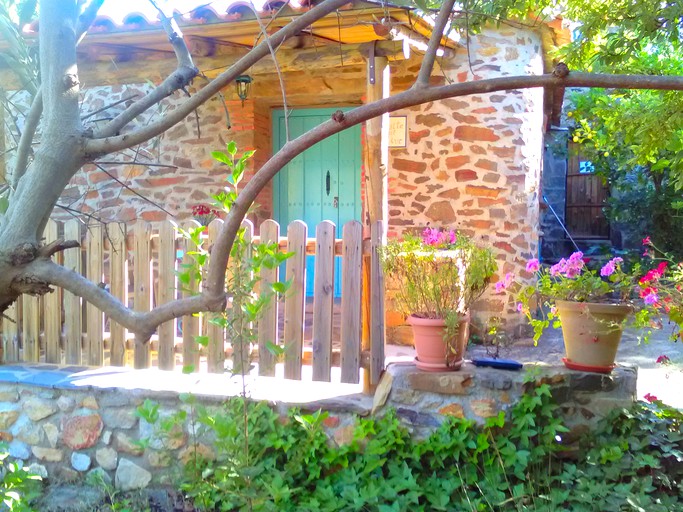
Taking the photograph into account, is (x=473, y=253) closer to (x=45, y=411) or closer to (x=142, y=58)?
(x=45, y=411)

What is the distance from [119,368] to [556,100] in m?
7.36

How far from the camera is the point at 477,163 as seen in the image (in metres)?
6.50

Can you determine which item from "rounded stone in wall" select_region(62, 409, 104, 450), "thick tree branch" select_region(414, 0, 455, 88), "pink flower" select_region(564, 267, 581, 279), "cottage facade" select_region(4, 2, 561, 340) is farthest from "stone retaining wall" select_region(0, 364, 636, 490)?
"cottage facade" select_region(4, 2, 561, 340)

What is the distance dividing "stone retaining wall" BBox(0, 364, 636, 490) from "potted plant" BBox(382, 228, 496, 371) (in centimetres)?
12

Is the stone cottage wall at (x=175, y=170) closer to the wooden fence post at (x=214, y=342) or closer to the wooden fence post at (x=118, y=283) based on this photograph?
the wooden fence post at (x=118, y=283)

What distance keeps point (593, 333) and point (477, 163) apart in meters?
3.48

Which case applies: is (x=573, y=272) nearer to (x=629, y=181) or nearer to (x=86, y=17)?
(x=86, y=17)

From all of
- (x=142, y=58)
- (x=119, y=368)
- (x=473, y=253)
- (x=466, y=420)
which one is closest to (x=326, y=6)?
(x=473, y=253)

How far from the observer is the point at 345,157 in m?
7.04

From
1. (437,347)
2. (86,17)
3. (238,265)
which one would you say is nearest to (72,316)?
(238,265)

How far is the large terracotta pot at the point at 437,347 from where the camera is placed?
10.9ft

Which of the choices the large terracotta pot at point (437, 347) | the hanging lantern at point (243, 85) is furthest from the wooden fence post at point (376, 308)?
the hanging lantern at point (243, 85)

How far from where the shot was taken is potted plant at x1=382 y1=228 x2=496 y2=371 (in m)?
3.33

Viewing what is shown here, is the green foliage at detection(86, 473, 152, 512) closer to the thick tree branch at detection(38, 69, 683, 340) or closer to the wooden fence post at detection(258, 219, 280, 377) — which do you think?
the wooden fence post at detection(258, 219, 280, 377)
